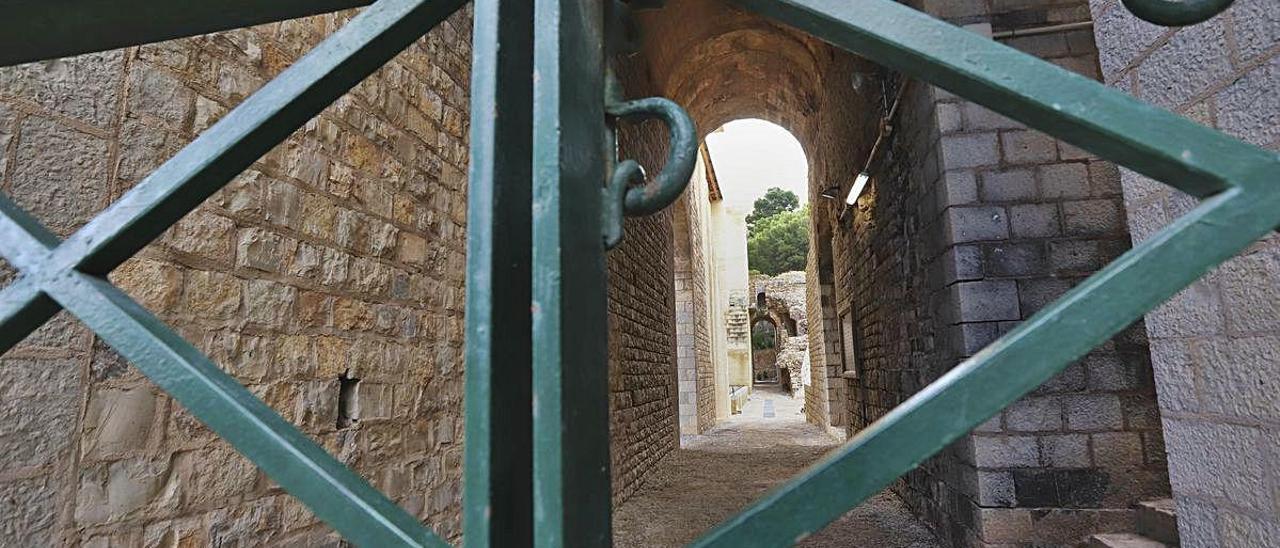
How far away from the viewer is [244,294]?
2004 mm

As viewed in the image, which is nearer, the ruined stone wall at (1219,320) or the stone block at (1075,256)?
the ruined stone wall at (1219,320)


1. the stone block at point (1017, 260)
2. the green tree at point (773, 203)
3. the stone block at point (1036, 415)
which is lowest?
the stone block at point (1036, 415)

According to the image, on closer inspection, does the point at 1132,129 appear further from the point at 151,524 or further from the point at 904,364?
the point at 904,364

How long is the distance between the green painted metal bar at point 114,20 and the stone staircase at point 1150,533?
340 cm

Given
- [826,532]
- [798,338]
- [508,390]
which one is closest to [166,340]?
[508,390]

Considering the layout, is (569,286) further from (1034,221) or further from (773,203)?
(773,203)

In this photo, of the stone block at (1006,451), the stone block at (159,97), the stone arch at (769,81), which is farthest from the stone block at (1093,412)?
the stone block at (159,97)

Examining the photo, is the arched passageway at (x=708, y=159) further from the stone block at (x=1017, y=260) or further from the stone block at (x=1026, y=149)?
the stone block at (x=1017, y=260)

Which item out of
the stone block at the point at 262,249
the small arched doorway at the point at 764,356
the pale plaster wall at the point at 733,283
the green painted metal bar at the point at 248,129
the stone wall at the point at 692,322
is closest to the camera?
the green painted metal bar at the point at 248,129

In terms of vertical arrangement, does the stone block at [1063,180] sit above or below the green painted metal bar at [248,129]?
above

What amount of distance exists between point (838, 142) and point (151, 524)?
667 cm

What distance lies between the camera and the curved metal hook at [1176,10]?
48 cm

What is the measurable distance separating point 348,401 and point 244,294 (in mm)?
619

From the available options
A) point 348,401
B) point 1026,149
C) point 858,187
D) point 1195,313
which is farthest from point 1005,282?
point 348,401
